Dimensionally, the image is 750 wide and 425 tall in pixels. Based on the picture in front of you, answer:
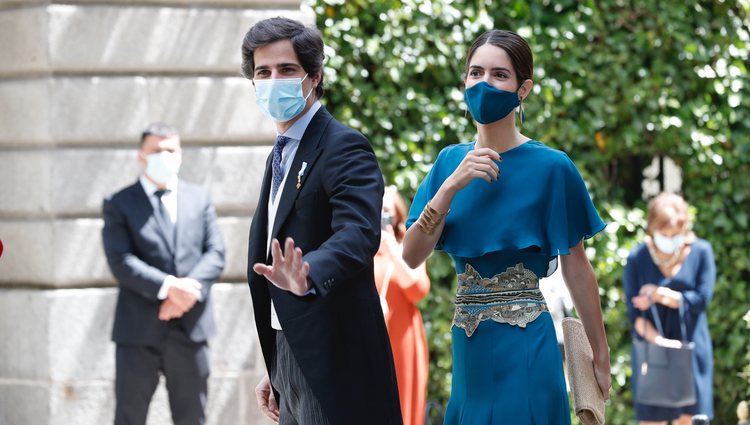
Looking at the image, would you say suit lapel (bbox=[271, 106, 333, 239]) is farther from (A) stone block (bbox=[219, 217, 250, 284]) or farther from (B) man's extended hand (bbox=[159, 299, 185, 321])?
(A) stone block (bbox=[219, 217, 250, 284])

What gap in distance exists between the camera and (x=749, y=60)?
10680 millimetres

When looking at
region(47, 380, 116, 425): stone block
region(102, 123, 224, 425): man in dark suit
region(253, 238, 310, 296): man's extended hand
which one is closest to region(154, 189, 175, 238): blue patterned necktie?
region(102, 123, 224, 425): man in dark suit

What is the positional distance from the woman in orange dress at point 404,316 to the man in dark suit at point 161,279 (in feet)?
3.82

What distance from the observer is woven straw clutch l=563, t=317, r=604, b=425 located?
176 inches

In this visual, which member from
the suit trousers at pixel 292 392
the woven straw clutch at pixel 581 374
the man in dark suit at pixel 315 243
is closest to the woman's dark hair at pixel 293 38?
the man in dark suit at pixel 315 243

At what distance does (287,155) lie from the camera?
14.0ft

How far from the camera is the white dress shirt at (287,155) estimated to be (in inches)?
165

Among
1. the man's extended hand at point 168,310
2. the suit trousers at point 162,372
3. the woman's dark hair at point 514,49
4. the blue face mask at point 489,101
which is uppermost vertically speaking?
the woman's dark hair at point 514,49

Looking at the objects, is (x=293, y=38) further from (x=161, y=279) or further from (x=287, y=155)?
(x=161, y=279)

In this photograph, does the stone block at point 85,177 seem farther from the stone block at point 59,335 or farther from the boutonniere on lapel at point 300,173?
the boutonniere on lapel at point 300,173

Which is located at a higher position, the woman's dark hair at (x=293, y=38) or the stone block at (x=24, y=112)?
the woman's dark hair at (x=293, y=38)

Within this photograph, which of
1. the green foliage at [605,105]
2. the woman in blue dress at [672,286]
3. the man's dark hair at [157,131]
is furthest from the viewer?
the woman in blue dress at [672,286]

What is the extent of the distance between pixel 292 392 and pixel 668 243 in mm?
5974

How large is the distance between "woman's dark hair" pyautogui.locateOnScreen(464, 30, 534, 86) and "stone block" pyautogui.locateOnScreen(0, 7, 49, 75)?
14.0 feet
